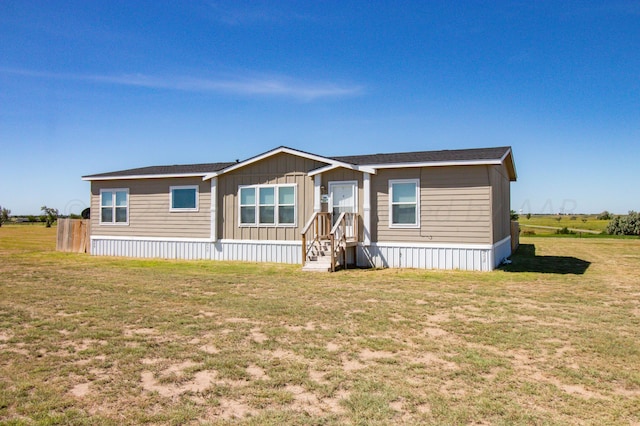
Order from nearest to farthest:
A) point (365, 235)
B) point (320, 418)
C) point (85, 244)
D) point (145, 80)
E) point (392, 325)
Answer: point (320, 418) < point (392, 325) < point (365, 235) < point (145, 80) < point (85, 244)

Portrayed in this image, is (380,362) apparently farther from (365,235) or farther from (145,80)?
(145,80)

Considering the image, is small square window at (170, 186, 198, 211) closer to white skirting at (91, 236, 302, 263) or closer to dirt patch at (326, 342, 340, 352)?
white skirting at (91, 236, 302, 263)

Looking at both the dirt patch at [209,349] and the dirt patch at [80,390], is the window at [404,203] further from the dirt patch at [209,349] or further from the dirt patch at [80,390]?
the dirt patch at [80,390]

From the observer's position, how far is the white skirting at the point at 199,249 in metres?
15.6

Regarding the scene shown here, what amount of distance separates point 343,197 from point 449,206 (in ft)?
11.3

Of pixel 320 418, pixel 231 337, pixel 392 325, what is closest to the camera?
pixel 320 418

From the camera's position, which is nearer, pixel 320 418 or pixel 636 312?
pixel 320 418

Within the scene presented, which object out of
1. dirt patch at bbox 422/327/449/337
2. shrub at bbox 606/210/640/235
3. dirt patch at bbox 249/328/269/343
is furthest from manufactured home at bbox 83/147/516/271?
shrub at bbox 606/210/640/235

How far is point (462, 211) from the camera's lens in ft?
43.8

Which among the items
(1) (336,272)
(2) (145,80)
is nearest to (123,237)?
(2) (145,80)

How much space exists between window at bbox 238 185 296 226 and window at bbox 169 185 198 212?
2.02 metres

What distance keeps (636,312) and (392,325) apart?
438 cm

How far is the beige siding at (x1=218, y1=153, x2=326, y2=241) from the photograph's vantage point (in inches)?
606

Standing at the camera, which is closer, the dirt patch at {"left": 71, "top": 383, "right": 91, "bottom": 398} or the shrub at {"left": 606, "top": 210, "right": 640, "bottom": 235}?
the dirt patch at {"left": 71, "top": 383, "right": 91, "bottom": 398}
